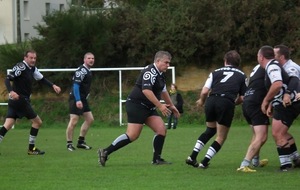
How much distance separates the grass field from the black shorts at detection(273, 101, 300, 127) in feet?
2.70

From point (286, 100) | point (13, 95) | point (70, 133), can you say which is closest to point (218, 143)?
point (286, 100)

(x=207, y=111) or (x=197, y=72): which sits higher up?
(x=207, y=111)

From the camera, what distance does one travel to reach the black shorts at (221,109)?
1246 cm

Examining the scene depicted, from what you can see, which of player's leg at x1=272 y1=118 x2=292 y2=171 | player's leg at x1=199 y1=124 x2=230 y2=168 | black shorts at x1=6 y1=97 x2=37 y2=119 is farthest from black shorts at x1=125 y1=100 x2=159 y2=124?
black shorts at x1=6 y1=97 x2=37 y2=119

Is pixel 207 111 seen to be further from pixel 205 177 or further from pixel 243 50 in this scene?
pixel 243 50

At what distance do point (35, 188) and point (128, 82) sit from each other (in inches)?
924

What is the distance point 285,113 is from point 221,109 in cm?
102

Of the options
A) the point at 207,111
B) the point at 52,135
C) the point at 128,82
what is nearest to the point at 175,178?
the point at 207,111

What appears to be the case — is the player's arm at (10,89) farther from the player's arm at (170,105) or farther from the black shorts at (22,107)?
the player's arm at (170,105)

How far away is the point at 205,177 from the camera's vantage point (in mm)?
11602

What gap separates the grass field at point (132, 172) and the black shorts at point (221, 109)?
825 millimetres

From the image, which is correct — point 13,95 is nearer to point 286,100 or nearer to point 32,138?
point 32,138

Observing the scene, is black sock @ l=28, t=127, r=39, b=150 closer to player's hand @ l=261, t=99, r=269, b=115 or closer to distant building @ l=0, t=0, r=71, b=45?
player's hand @ l=261, t=99, r=269, b=115

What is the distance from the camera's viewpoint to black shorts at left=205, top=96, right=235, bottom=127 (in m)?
12.5
